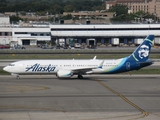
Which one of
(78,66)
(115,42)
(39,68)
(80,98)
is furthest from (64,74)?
(115,42)

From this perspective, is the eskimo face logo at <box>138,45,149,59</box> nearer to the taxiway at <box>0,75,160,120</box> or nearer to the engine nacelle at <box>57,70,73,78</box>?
the taxiway at <box>0,75,160,120</box>

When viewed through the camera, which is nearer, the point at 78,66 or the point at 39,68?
the point at 39,68

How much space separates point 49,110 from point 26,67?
76.6ft

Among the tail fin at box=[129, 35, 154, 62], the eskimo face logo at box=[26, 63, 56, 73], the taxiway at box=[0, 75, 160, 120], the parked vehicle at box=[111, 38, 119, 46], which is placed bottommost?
the parked vehicle at box=[111, 38, 119, 46]

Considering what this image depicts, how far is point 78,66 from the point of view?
6531cm

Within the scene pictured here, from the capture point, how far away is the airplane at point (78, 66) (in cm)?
6431

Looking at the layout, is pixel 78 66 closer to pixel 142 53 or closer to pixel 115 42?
pixel 142 53

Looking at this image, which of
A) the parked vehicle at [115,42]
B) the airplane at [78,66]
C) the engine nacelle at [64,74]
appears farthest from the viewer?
the parked vehicle at [115,42]

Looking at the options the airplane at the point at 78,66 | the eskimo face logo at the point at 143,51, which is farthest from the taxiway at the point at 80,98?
the eskimo face logo at the point at 143,51

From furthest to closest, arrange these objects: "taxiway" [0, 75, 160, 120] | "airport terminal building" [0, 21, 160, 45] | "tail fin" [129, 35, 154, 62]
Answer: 1. "airport terminal building" [0, 21, 160, 45]
2. "tail fin" [129, 35, 154, 62]
3. "taxiway" [0, 75, 160, 120]

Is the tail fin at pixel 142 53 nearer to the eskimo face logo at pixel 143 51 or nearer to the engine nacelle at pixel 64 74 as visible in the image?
the eskimo face logo at pixel 143 51

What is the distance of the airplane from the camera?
64.3 meters

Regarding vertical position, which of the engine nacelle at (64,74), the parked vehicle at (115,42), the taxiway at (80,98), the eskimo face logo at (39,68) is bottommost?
the parked vehicle at (115,42)

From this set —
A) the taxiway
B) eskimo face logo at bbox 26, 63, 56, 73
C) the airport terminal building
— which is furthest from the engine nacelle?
the airport terminal building
